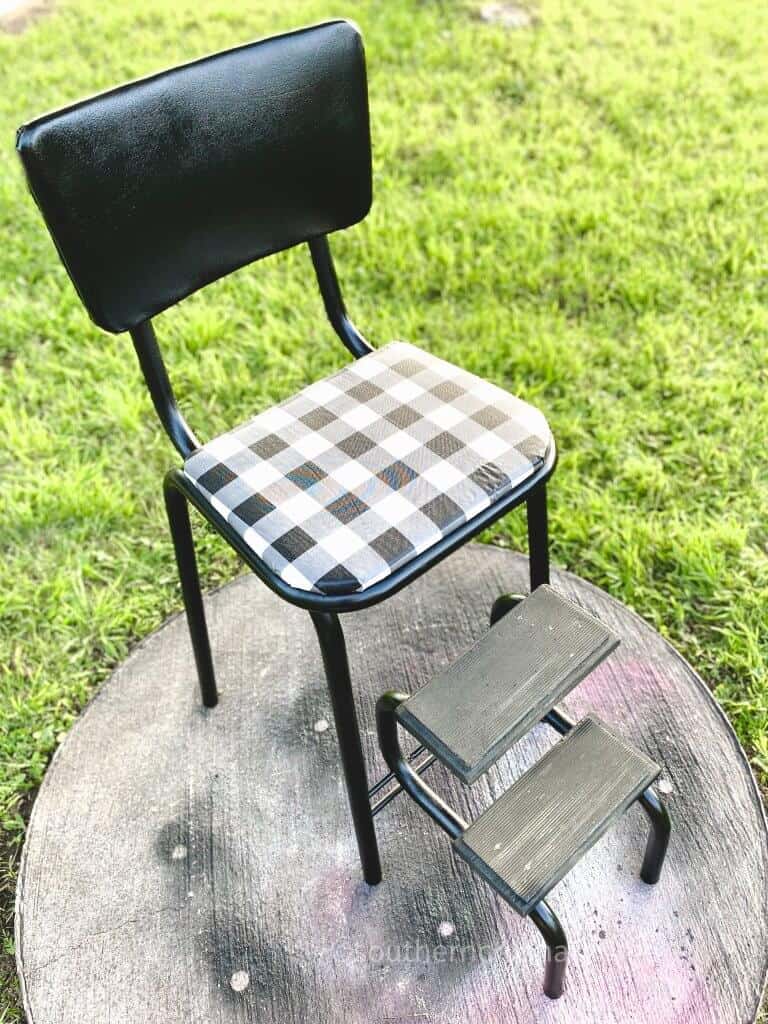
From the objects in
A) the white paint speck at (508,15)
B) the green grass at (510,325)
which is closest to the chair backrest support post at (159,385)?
the green grass at (510,325)

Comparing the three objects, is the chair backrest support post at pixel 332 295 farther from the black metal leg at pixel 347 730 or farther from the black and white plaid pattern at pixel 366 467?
the black metal leg at pixel 347 730

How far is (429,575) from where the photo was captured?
234 centimetres

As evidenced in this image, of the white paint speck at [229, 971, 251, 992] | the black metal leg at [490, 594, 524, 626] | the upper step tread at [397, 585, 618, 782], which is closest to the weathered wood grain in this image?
the white paint speck at [229, 971, 251, 992]

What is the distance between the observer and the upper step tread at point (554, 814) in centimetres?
146

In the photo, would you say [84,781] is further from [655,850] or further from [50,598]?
[655,850]

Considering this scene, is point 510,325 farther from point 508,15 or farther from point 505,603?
point 508,15

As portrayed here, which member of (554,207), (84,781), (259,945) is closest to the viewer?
(259,945)

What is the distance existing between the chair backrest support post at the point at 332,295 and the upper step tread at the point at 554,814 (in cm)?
87

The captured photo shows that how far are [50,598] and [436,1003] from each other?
136 cm

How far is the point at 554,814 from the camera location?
5.07 feet

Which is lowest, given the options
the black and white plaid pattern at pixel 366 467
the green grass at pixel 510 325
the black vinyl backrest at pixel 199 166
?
the green grass at pixel 510 325

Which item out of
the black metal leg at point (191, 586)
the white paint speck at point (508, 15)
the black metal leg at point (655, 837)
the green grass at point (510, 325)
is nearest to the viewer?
the black metal leg at point (655, 837)

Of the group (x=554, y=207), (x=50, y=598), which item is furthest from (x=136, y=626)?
(x=554, y=207)

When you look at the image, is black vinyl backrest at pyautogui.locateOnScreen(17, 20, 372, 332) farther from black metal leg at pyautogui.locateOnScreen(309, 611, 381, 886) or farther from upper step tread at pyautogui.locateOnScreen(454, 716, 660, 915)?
upper step tread at pyautogui.locateOnScreen(454, 716, 660, 915)
